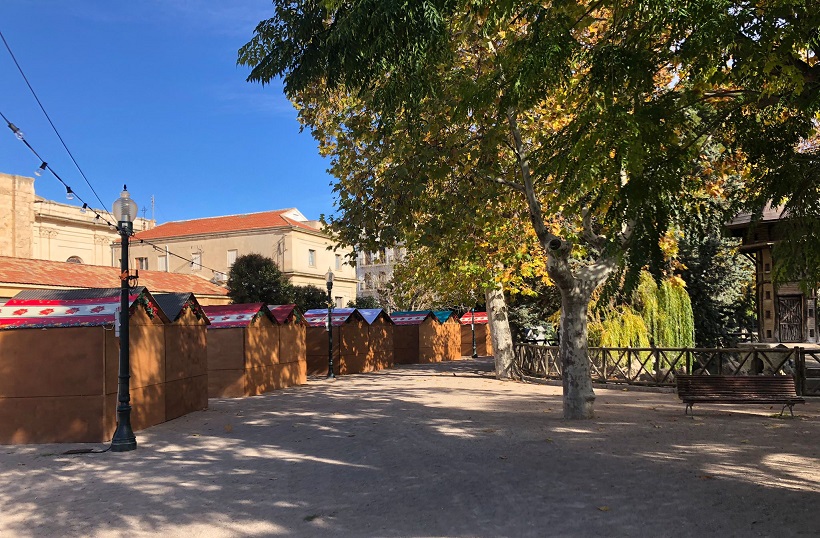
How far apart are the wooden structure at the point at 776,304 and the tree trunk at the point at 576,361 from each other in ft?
23.8

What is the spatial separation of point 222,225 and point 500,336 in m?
42.6

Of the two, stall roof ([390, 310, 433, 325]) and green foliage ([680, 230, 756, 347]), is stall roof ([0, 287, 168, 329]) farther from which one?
stall roof ([390, 310, 433, 325])

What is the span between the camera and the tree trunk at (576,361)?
46.3ft

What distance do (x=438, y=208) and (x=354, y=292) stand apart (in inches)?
2203

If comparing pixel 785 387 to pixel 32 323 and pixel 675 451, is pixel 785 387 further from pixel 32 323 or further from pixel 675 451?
pixel 32 323

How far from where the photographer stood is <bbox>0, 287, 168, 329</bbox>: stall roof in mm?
12367

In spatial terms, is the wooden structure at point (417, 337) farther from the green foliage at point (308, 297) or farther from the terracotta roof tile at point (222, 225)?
the terracotta roof tile at point (222, 225)

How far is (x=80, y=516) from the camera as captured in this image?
24.0 feet

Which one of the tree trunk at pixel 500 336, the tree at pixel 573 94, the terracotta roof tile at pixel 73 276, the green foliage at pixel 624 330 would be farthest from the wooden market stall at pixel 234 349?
the terracotta roof tile at pixel 73 276

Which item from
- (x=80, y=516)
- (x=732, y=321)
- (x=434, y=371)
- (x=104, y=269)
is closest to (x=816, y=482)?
(x=80, y=516)

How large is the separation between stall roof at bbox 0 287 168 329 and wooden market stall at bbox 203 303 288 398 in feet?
20.6

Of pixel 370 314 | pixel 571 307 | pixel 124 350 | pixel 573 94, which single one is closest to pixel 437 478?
pixel 573 94

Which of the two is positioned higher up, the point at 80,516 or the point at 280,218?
the point at 280,218

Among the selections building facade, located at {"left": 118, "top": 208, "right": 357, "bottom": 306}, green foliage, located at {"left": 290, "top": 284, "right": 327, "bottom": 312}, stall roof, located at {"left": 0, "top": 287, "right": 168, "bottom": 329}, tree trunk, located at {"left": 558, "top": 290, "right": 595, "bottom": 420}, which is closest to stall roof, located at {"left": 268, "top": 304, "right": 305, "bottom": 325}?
stall roof, located at {"left": 0, "top": 287, "right": 168, "bottom": 329}
